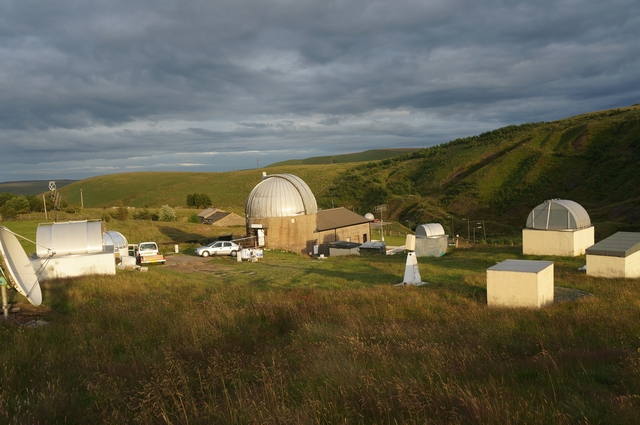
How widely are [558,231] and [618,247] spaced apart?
7.21 meters

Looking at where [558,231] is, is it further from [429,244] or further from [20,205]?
[20,205]

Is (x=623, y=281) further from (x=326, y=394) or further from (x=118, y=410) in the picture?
(x=118, y=410)

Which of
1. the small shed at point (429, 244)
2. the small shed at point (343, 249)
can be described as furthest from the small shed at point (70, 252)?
the small shed at point (429, 244)

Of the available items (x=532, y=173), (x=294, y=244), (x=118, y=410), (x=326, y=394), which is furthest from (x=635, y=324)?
(x=532, y=173)

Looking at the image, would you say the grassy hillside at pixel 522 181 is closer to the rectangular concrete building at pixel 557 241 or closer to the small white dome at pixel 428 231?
the rectangular concrete building at pixel 557 241

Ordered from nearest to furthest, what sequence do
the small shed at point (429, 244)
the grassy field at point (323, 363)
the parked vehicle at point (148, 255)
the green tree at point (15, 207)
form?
1. the grassy field at point (323, 363)
2. the parked vehicle at point (148, 255)
3. the small shed at point (429, 244)
4. the green tree at point (15, 207)

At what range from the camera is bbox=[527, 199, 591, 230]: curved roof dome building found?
2420cm

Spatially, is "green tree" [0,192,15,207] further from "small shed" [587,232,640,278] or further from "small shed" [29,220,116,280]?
"small shed" [587,232,640,278]

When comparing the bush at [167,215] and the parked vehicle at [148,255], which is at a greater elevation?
the bush at [167,215]

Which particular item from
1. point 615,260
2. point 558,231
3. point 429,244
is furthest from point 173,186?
point 615,260

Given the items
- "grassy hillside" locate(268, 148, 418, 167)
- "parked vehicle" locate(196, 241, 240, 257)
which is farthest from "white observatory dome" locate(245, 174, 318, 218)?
"grassy hillside" locate(268, 148, 418, 167)

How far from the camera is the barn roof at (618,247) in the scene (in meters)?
16.7

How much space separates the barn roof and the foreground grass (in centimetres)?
742

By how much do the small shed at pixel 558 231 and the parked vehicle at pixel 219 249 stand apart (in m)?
18.2
